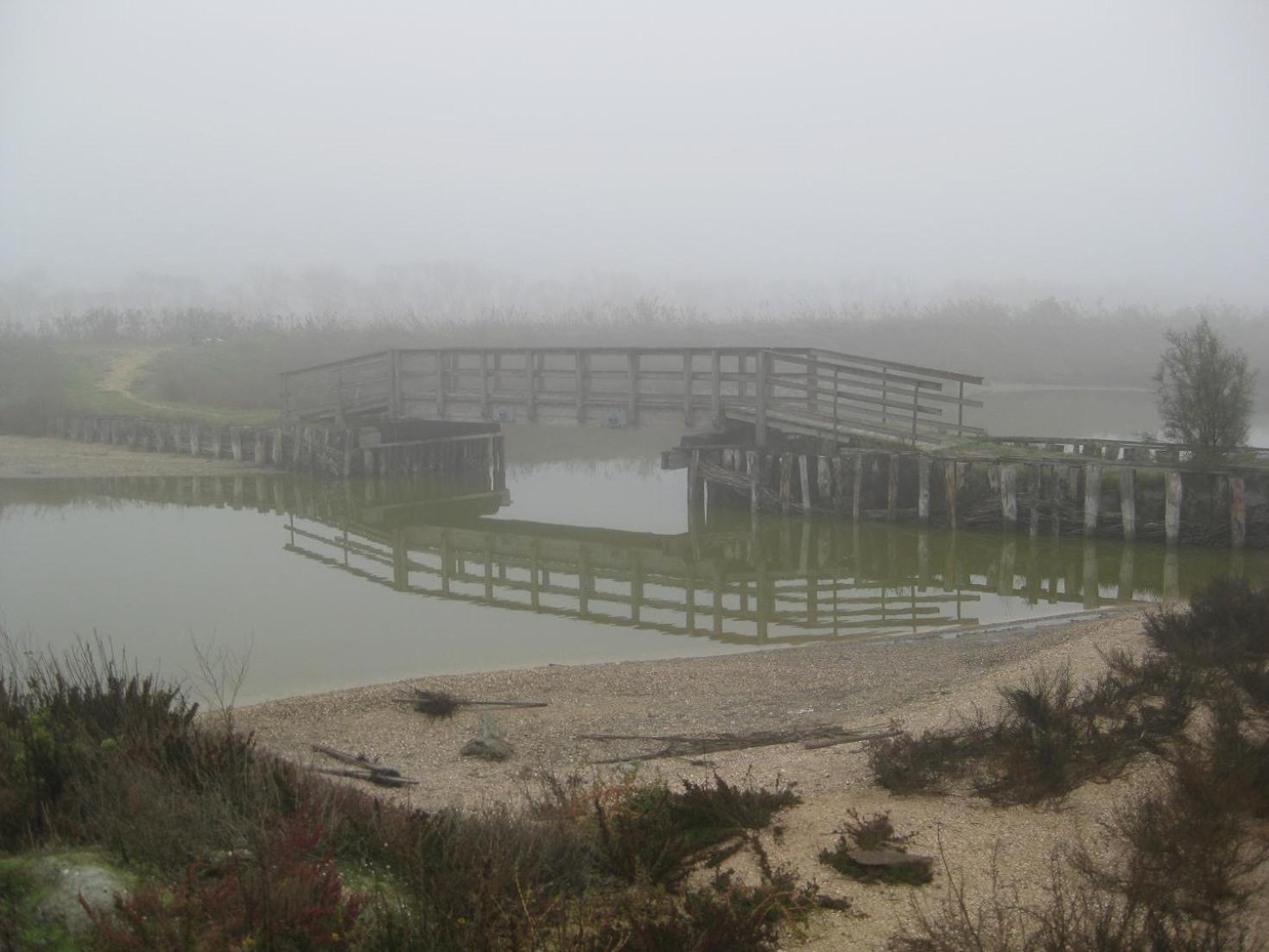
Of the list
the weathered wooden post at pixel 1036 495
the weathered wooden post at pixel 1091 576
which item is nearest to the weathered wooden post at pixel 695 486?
the weathered wooden post at pixel 1036 495

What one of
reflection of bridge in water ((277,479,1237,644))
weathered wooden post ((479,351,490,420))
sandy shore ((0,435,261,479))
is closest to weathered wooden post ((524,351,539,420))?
weathered wooden post ((479,351,490,420))

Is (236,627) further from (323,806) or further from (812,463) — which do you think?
(812,463)

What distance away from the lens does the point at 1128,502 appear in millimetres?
19156

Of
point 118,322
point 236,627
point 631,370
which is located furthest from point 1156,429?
point 118,322

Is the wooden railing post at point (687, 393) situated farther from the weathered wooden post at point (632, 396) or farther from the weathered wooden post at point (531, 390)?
the weathered wooden post at point (531, 390)

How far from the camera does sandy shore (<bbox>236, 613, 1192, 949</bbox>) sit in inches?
255

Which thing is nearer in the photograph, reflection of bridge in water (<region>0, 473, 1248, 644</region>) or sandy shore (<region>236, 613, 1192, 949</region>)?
sandy shore (<region>236, 613, 1192, 949</region>)

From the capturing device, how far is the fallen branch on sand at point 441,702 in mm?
10648

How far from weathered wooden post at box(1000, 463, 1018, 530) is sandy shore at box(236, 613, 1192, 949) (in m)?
6.04

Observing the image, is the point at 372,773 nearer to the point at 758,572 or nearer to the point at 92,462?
the point at 758,572

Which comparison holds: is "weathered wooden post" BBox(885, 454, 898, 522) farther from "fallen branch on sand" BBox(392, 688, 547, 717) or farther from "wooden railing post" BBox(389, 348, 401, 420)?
"wooden railing post" BBox(389, 348, 401, 420)

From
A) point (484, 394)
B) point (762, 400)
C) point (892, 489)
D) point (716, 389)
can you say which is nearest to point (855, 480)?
point (892, 489)

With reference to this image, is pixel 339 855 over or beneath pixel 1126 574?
over

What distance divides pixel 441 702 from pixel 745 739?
299cm
